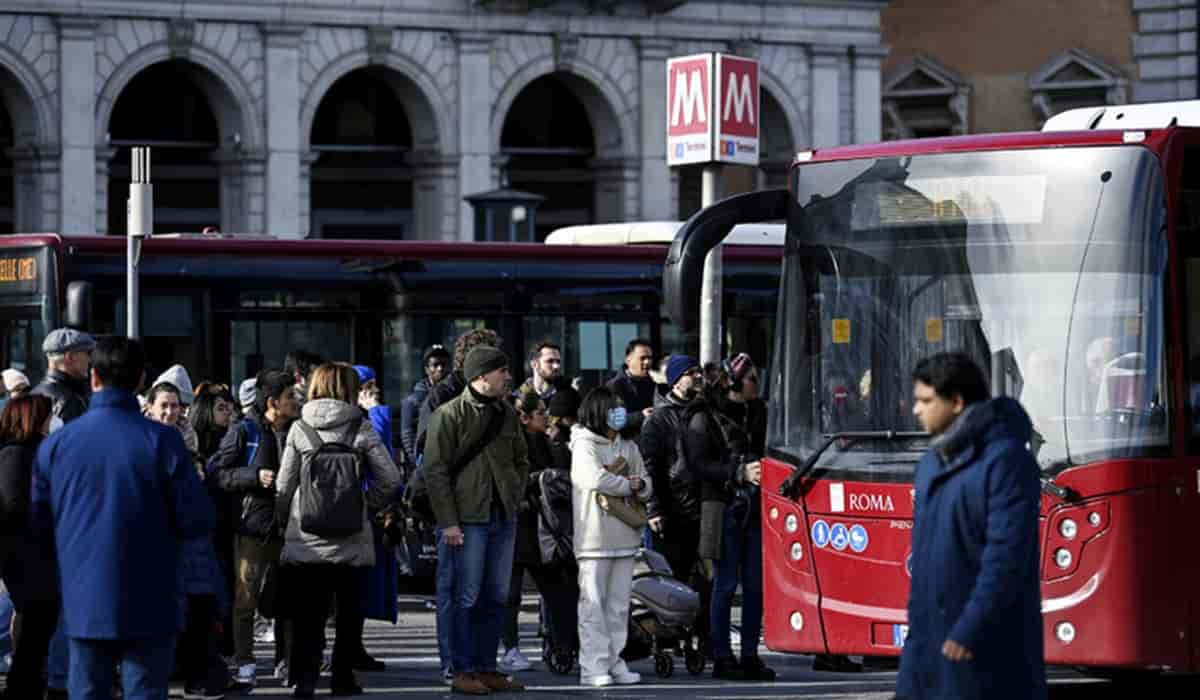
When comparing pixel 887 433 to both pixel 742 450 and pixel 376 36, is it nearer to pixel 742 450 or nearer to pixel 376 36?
pixel 742 450

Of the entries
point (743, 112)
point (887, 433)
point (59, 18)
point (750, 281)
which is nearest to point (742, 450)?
point (887, 433)

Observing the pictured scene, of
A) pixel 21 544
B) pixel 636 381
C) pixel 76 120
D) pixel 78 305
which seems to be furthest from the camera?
pixel 76 120

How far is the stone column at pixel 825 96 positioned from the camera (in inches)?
1681

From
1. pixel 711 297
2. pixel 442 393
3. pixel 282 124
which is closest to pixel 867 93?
pixel 282 124

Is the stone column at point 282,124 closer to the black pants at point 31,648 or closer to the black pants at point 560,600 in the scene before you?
the black pants at point 560,600

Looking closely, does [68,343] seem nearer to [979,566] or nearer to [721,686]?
[721,686]

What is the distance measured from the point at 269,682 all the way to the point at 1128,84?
3507 cm

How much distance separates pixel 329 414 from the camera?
12.6 metres

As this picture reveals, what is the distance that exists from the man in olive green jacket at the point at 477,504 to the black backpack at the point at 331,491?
1.58 feet

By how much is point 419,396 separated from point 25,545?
852 centimetres

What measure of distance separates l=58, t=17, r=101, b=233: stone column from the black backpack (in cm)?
2461

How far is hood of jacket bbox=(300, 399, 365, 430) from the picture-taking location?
12.6 metres

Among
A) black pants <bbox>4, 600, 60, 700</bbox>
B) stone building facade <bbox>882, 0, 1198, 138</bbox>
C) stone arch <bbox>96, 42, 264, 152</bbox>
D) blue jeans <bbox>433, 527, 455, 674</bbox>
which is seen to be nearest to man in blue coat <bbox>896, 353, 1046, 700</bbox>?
black pants <bbox>4, 600, 60, 700</bbox>

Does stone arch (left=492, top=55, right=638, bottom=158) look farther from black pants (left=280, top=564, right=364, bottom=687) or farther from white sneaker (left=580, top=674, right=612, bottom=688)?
black pants (left=280, top=564, right=364, bottom=687)
